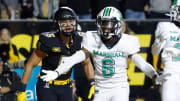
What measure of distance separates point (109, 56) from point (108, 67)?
0.44ft

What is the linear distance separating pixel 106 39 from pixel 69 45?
0.74 metres

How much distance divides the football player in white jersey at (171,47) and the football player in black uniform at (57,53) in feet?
3.80

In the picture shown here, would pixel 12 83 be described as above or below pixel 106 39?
below

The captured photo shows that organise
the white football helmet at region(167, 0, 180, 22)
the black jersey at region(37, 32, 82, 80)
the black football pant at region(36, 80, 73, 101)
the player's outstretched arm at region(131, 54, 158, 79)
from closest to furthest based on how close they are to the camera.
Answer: the player's outstretched arm at region(131, 54, 158, 79)
the black football pant at region(36, 80, 73, 101)
the black jersey at region(37, 32, 82, 80)
the white football helmet at region(167, 0, 180, 22)

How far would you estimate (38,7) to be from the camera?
25.0 ft

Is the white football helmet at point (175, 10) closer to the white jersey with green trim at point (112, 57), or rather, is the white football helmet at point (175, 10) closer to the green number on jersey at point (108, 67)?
the white jersey with green trim at point (112, 57)

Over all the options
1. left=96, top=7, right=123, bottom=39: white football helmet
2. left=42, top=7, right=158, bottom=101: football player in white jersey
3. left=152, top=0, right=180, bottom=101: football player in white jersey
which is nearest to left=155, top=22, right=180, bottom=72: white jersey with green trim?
left=152, top=0, right=180, bottom=101: football player in white jersey

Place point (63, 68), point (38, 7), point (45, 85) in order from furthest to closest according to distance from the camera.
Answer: point (38, 7), point (45, 85), point (63, 68)

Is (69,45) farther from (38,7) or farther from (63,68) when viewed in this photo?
(38,7)

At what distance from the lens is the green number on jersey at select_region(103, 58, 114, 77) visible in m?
4.44

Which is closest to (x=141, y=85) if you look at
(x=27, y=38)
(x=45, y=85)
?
(x=27, y=38)

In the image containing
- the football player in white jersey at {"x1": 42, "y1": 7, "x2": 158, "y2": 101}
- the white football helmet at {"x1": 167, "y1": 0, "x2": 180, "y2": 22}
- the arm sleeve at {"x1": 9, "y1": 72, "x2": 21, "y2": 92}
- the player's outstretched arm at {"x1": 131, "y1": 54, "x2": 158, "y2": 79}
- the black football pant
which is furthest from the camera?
the arm sleeve at {"x1": 9, "y1": 72, "x2": 21, "y2": 92}

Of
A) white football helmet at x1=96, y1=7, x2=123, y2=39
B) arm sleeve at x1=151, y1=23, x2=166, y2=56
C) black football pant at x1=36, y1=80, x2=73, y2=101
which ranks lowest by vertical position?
black football pant at x1=36, y1=80, x2=73, y2=101

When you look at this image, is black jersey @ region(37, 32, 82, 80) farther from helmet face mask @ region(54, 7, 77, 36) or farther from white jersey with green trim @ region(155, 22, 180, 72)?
white jersey with green trim @ region(155, 22, 180, 72)
